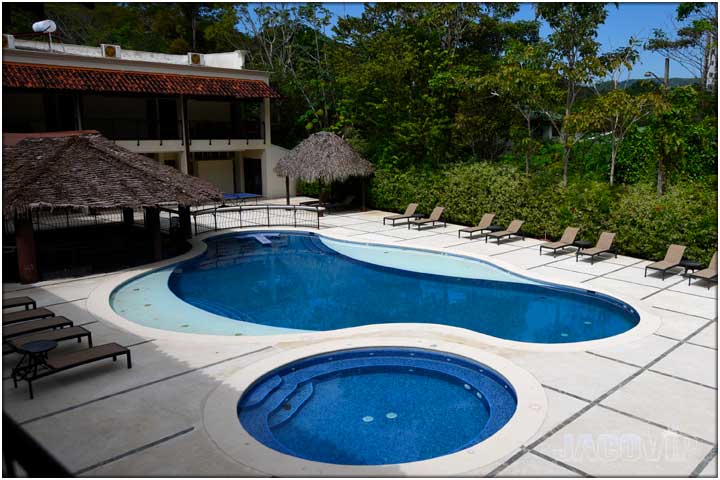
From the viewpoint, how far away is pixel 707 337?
32.8 feet

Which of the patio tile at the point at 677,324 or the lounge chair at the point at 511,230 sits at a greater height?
the lounge chair at the point at 511,230

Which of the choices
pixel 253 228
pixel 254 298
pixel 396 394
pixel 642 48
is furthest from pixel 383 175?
pixel 396 394

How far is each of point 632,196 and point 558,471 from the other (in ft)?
40.1

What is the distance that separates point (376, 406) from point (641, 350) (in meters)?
4.69

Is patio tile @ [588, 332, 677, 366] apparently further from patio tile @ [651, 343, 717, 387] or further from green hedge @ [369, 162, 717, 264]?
green hedge @ [369, 162, 717, 264]

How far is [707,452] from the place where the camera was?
6.36m

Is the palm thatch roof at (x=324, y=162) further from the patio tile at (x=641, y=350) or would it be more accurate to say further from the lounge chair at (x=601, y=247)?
the patio tile at (x=641, y=350)

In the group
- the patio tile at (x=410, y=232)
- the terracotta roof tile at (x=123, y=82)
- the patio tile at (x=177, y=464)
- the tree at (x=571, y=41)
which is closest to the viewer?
the patio tile at (x=177, y=464)

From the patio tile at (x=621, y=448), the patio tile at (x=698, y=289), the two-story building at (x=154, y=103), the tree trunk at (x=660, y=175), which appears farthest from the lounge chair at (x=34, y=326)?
the tree trunk at (x=660, y=175)

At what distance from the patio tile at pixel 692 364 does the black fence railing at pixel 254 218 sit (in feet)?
45.2

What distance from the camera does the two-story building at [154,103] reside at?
23359 mm

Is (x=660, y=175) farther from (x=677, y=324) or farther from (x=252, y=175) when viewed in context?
(x=252, y=175)

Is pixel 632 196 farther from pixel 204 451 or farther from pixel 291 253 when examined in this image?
pixel 204 451

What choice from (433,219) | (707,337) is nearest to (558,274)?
(707,337)
